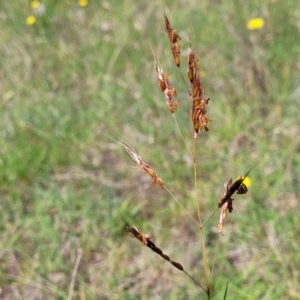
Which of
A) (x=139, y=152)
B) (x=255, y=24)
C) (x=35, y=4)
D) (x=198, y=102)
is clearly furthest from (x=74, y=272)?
(x=35, y=4)

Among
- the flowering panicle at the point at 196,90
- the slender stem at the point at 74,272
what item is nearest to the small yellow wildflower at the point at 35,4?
the slender stem at the point at 74,272

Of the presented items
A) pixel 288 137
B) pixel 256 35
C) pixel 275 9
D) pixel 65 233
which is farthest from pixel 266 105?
pixel 65 233

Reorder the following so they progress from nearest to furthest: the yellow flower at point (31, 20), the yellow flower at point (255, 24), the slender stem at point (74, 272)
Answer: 1. the slender stem at point (74, 272)
2. the yellow flower at point (255, 24)
3. the yellow flower at point (31, 20)

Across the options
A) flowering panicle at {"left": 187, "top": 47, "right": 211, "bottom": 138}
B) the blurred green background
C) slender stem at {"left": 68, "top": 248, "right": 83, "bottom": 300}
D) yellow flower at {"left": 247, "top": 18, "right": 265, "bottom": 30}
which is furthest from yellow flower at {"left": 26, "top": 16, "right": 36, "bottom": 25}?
flowering panicle at {"left": 187, "top": 47, "right": 211, "bottom": 138}

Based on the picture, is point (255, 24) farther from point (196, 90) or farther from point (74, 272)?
point (196, 90)

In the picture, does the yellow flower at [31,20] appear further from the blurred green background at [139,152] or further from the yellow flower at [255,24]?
the yellow flower at [255,24]

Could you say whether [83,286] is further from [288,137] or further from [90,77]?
[90,77]

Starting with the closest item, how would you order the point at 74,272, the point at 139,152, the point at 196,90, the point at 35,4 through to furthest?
the point at 196,90 → the point at 74,272 → the point at 139,152 → the point at 35,4

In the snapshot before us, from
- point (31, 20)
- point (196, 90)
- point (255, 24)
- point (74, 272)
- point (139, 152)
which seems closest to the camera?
point (196, 90)
